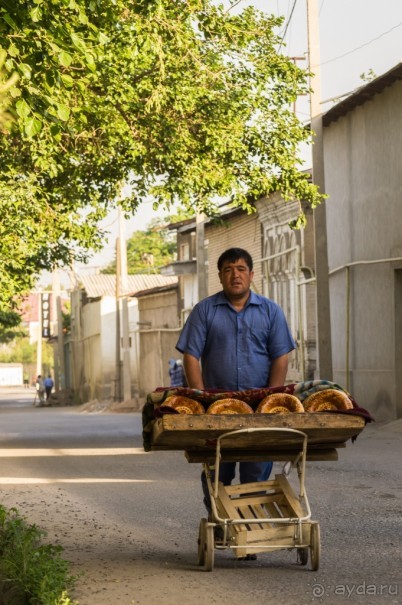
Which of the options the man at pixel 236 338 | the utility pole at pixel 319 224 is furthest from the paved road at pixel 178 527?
the utility pole at pixel 319 224

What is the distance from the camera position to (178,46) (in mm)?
16953

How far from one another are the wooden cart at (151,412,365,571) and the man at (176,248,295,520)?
37 centimetres

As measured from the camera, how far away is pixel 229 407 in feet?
24.4

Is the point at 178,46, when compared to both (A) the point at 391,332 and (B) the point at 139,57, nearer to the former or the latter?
(B) the point at 139,57

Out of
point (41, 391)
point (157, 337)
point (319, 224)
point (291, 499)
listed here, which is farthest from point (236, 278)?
point (41, 391)

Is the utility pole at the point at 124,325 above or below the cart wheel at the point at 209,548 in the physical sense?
above

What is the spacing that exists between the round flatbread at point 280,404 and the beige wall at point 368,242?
16451mm

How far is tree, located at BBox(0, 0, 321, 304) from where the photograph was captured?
16906 mm

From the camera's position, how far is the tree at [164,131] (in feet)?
55.5

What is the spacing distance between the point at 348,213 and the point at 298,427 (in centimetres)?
1972

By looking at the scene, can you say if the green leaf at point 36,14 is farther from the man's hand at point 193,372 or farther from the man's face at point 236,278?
the man's hand at point 193,372

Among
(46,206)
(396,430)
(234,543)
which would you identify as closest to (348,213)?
(396,430)

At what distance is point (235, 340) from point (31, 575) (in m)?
1.98

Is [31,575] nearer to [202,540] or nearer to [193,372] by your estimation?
[202,540]
